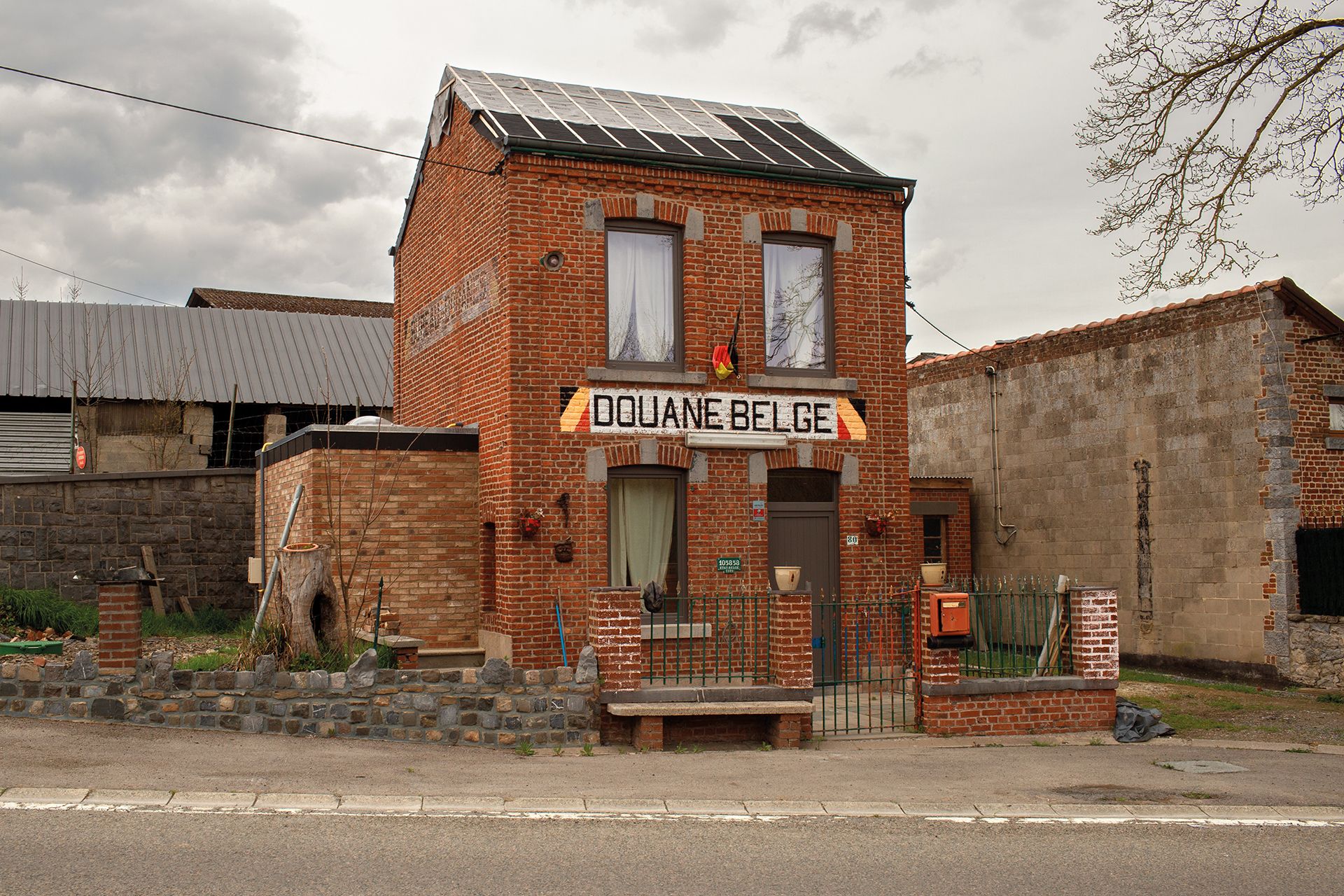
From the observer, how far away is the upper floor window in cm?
1492

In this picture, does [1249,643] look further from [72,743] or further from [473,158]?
[72,743]

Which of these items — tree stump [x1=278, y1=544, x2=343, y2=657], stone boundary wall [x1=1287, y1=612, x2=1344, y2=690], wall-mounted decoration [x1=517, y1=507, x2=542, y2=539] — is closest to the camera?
tree stump [x1=278, y1=544, x2=343, y2=657]

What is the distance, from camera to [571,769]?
993 cm

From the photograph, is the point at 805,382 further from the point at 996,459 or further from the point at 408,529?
the point at 996,459

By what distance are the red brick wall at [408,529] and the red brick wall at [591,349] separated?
35 cm

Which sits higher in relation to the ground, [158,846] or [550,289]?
[550,289]

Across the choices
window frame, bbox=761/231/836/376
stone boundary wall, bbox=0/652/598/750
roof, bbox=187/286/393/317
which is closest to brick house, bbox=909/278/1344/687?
window frame, bbox=761/231/836/376

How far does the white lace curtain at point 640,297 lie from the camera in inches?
587

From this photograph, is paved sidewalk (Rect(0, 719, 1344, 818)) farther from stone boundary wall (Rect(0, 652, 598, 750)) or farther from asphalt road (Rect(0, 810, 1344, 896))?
asphalt road (Rect(0, 810, 1344, 896))

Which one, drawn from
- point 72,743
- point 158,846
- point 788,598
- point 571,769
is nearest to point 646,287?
point 788,598

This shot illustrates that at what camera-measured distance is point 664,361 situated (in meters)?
15.0

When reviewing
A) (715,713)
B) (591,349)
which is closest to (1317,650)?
(715,713)

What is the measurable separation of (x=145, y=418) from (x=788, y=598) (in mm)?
19947

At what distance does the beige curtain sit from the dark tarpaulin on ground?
5505 mm
